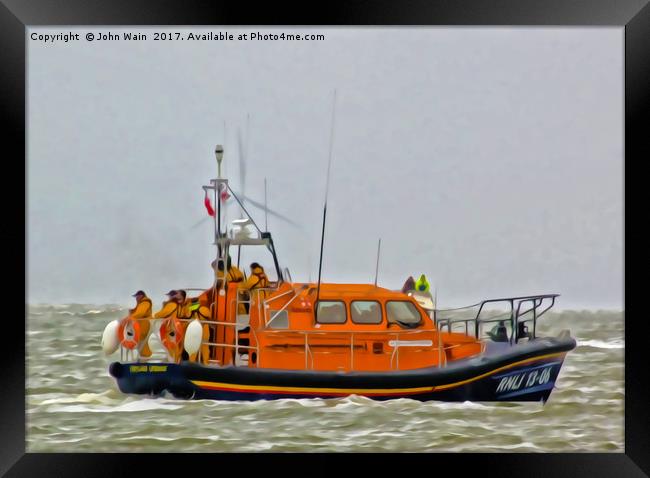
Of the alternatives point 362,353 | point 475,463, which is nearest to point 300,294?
point 362,353

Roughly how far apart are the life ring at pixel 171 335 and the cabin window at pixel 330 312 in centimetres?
135

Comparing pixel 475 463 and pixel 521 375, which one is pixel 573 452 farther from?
pixel 521 375

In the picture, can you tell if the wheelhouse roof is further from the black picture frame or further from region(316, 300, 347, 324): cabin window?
the black picture frame

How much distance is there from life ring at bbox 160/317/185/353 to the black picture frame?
1.71m

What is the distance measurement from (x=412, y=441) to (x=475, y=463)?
78cm

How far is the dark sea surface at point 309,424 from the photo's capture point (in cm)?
805

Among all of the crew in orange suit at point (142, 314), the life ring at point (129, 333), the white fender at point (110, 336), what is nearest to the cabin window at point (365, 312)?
the crew in orange suit at point (142, 314)

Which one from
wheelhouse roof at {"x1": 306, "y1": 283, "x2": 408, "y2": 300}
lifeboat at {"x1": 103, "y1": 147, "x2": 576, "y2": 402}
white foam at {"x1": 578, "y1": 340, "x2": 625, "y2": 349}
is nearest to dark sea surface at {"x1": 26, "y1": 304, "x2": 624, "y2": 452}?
lifeboat at {"x1": 103, "y1": 147, "x2": 576, "y2": 402}

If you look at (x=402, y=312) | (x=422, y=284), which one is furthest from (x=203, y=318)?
(x=422, y=284)

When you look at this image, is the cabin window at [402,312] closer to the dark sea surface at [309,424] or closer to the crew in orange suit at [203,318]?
the dark sea surface at [309,424]

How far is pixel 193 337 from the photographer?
886 centimetres

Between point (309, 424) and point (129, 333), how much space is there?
6.49 ft

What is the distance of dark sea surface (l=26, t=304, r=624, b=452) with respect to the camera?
26.4 ft

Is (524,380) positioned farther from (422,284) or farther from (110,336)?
(110,336)
